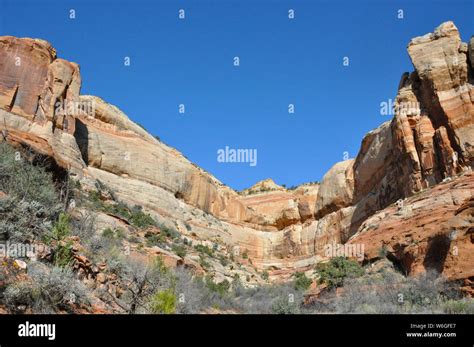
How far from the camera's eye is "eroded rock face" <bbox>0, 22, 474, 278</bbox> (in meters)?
21.5

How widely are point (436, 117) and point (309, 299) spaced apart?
17018 millimetres

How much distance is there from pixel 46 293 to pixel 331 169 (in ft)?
143

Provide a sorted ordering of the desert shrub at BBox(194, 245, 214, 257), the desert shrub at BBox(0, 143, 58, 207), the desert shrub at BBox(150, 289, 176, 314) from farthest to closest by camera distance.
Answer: the desert shrub at BBox(194, 245, 214, 257), the desert shrub at BBox(0, 143, 58, 207), the desert shrub at BBox(150, 289, 176, 314)

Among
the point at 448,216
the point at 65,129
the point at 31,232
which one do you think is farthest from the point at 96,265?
the point at 65,129

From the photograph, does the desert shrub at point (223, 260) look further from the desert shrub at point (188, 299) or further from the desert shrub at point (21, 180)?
the desert shrub at point (21, 180)

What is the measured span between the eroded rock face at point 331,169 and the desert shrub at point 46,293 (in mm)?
7359

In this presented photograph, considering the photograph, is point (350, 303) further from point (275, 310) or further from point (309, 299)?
point (309, 299)

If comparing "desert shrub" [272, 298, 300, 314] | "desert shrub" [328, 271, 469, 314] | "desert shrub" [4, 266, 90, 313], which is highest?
"desert shrub" [4, 266, 90, 313]

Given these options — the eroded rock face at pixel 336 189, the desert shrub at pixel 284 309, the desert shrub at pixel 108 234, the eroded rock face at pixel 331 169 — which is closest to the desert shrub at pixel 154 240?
the desert shrub at pixel 108 234

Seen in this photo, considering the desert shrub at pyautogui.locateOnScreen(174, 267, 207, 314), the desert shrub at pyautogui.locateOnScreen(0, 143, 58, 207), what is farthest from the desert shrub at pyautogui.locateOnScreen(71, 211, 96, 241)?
the desert shrub at pyautogui.locateOnScreen(174, 267, 207, 314)

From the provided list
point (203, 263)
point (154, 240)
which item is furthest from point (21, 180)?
point (203, 263)

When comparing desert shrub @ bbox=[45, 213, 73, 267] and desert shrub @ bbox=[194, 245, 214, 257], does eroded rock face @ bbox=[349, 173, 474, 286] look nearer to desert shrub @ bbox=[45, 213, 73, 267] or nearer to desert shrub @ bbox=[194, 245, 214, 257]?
desert shrub @ bbox=[45, 213, 73, 267]

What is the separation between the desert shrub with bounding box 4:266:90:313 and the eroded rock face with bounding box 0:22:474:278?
7.36 metres

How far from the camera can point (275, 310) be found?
1353 centimetres
